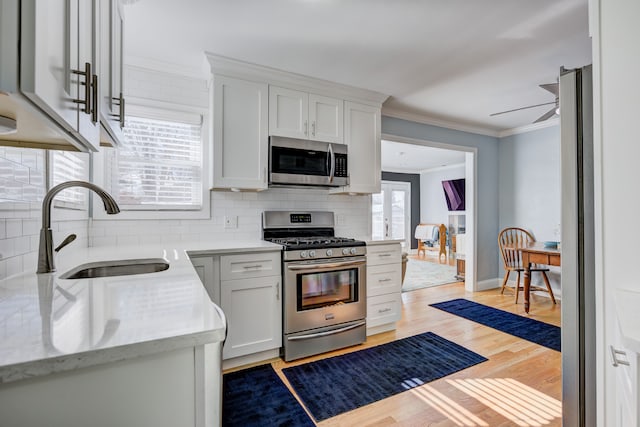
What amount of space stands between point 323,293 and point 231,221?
108cm

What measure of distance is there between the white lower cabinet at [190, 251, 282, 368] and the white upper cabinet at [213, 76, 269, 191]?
657 millimetres

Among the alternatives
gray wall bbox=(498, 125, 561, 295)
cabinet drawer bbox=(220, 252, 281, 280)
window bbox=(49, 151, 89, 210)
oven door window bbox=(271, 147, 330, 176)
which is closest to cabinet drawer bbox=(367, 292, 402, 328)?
cabinet drawer bbox=(220, 252, 281, 280)

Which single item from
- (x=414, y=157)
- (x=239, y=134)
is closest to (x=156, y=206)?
(x=239, y=134)

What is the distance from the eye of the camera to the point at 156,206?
262 cm

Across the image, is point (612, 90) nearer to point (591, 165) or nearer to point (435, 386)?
point (591, 165)

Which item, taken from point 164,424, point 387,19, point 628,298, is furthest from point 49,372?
point 387,19

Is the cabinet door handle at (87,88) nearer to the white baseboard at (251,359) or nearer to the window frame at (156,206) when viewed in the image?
the window frame at (156,206)

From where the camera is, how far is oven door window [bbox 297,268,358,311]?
250cm

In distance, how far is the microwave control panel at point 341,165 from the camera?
297 centimetres

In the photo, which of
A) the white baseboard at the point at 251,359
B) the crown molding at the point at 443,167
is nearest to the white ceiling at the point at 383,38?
the white baseboard at the point at 251,359

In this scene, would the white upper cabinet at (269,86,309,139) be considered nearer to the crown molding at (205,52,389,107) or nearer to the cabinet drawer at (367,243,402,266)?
the crown molding at (205,52,389,107)

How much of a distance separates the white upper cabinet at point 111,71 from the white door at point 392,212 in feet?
23.2

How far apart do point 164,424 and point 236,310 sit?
170cm

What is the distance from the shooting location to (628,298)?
971 mm
